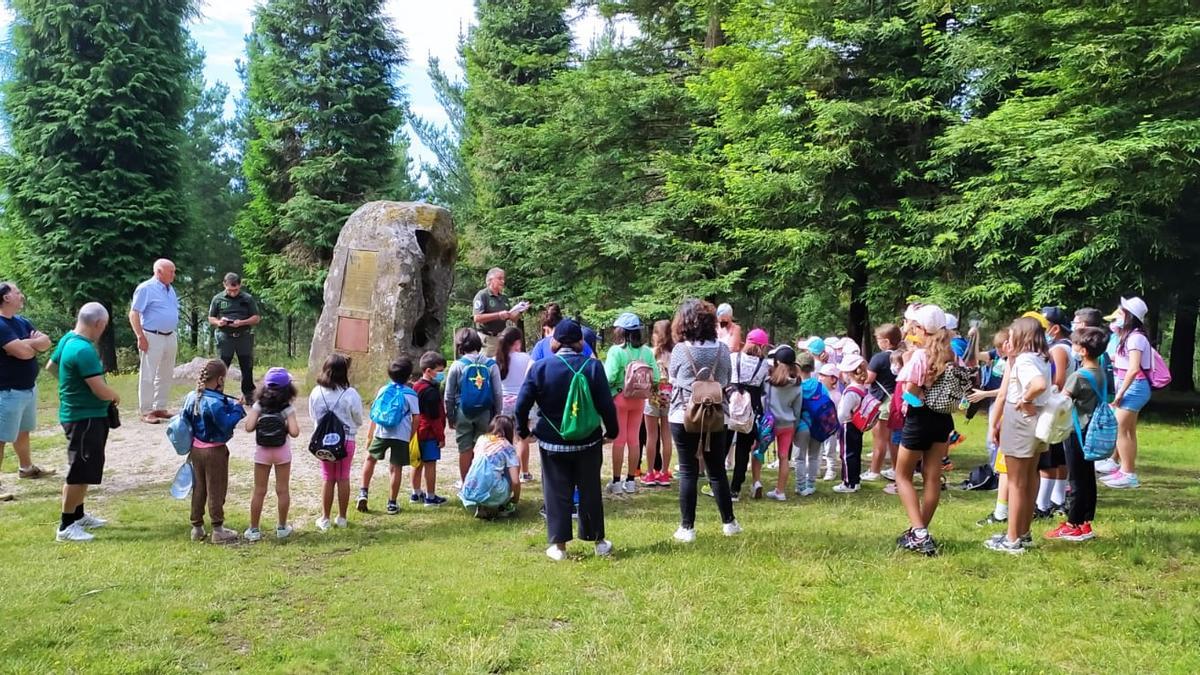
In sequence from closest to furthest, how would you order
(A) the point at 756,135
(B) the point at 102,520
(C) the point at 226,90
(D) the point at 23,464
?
1. (B) the point at 102,520
2. (D) the point at 23,464
3. (A) the point at 756,135
4. (C) the point at 226,90

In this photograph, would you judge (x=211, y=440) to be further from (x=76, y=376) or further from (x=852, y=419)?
(x=852, y=419)

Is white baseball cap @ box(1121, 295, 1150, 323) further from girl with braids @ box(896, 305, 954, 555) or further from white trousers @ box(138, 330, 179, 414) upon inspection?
white trousers @ box(138, 330, 179, 414)

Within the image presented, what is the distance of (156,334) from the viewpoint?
9633mm

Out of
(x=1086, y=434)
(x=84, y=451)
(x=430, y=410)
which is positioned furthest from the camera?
(x=430, y=410)

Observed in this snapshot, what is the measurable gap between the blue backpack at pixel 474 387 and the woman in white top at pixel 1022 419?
13.3 ft

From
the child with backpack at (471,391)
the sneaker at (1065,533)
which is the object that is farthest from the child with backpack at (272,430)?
the sneaker at (1065,533)

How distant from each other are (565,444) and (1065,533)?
370 cm

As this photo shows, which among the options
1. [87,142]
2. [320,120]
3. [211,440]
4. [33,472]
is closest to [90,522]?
[211,440]

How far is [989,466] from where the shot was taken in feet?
26.9

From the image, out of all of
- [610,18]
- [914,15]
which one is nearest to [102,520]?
[914,15]

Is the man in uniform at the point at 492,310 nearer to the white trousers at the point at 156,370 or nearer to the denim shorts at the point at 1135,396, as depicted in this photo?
the white trousers at the point at 156,370

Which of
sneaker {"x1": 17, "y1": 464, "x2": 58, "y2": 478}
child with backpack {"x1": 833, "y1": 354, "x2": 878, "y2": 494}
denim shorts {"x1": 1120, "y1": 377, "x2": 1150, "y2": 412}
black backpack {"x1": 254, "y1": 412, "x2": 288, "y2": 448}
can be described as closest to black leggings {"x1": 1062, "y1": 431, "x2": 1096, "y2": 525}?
child with backpack {"x1": 833, "y1": 354, "x2": 878, "y2": 494}

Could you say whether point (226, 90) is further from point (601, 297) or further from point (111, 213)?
point (601, 297)

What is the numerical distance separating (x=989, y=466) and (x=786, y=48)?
1079cm
